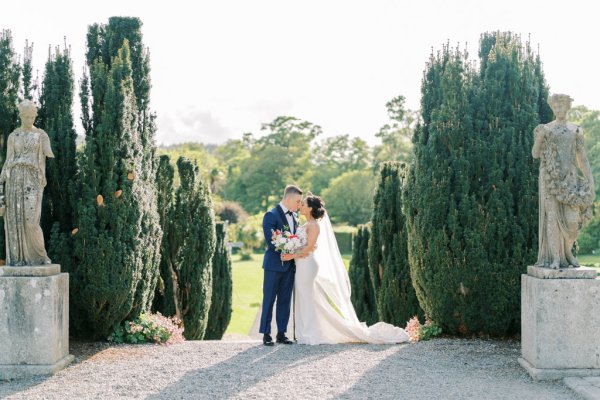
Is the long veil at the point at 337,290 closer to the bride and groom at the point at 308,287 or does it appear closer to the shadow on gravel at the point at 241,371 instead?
the bride and groom at the point at 308,287

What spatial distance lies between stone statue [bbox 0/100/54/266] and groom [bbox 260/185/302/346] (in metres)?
2.75

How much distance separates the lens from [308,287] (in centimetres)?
858

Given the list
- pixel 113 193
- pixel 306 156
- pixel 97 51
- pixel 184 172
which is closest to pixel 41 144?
pixel 113 193

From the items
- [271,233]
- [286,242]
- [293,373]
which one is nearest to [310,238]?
[286,242]

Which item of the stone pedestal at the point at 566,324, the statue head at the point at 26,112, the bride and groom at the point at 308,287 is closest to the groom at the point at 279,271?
the bride and groom at the point at 308,287

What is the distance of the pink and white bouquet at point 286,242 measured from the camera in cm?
808

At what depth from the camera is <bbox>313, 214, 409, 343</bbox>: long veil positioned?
28.2 ft

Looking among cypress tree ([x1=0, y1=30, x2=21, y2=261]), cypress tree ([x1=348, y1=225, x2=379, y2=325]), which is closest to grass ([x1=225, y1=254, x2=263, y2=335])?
cypress tree ([x1=348, y1=225, x2=379, y2=325])

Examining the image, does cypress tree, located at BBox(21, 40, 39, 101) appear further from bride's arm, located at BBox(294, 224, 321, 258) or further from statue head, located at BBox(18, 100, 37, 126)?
bride's arm, located at BBox(294, 224, 321, 258)

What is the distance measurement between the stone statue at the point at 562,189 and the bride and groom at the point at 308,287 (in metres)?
2.57

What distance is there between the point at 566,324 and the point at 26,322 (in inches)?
229

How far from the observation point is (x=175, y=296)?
1098 centimetres

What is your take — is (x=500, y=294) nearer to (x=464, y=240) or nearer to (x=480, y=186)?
(x=464, y=240)

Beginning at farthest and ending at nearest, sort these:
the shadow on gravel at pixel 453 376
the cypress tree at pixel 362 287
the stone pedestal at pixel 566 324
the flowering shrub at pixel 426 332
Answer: the cypress tree at pixel 362 287
the flowering shrub at pixel 426 332
the stone pedestal at pixel 566 324
the shadow on gravel at pixel 453 376
